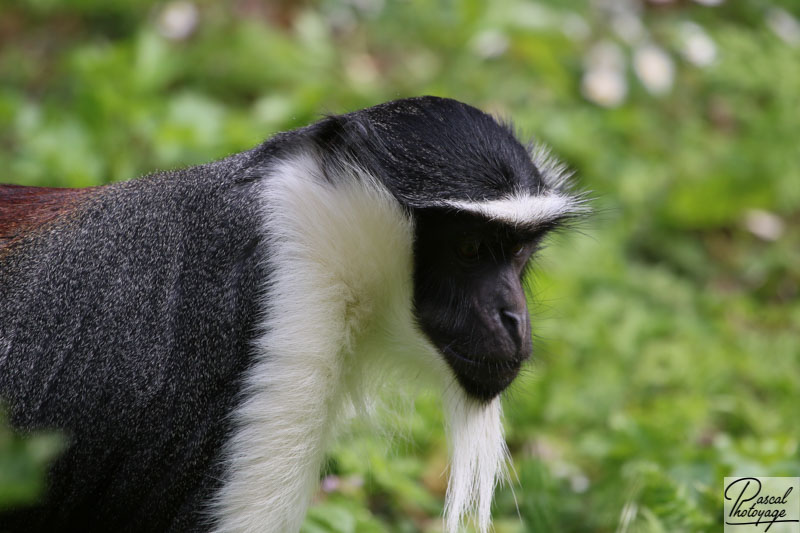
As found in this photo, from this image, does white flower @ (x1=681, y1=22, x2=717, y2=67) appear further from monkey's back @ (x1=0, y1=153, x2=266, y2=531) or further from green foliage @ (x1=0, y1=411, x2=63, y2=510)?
green foliage @ (x1=0, y1=411, x2=63, y2=510)

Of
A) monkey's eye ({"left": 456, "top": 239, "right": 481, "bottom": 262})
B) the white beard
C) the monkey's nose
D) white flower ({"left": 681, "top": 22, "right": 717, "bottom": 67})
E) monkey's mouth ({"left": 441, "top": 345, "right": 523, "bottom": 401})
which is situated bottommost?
white flower ({"left": 681, "top": 22, "right": 717, "bottom": 67})

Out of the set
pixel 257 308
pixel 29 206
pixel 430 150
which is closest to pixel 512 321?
pixel 430 150

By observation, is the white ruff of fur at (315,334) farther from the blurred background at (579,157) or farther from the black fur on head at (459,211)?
the blurred background at (579,157)

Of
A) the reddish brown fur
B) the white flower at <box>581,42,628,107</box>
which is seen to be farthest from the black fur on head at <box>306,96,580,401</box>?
the white flower at <box>581,42,628,107</box>

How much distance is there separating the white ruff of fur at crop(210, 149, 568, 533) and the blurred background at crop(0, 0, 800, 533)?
551 millimetres

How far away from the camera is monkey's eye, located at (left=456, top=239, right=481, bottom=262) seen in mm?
2785

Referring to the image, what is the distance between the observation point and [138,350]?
8.94ft

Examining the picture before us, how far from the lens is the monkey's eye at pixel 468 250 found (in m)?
2.79

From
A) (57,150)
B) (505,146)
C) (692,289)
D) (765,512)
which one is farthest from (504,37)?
(765,512)

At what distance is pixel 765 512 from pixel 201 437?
5.98 feet

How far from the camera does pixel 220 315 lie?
270 centimetres

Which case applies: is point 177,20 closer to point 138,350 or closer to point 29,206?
point 29,206

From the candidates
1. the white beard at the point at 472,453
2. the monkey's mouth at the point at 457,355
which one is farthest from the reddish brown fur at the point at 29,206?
the white beard at the point at 472,453

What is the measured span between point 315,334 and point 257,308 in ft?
0.61
